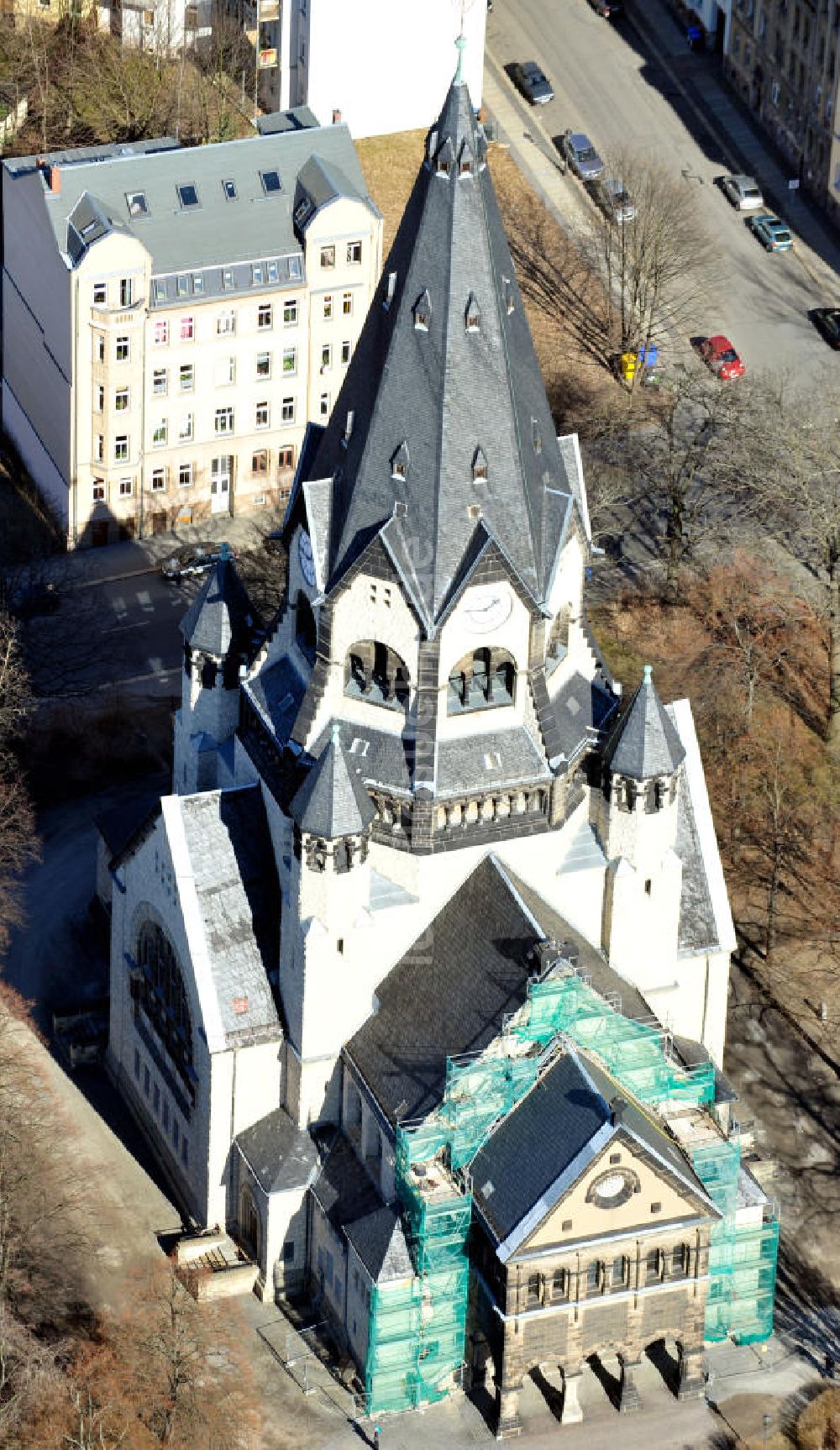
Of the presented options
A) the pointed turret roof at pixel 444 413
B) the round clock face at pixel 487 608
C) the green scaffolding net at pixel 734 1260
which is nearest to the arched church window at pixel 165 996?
the pointed turret roof at pixel 444 413

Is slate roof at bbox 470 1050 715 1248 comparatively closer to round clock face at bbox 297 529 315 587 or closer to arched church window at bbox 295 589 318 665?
arched church window at bbox 295 589 318 665

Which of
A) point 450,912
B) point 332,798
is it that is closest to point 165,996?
point 450,912

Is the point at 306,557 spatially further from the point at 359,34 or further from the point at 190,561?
the point at 359,34

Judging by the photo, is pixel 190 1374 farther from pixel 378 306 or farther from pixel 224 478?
pixel 224 478

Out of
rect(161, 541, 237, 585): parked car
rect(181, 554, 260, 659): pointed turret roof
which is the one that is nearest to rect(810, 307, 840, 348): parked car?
rect(161, 541, 237, 585): parked car

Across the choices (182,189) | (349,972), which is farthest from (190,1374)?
(182,189)
